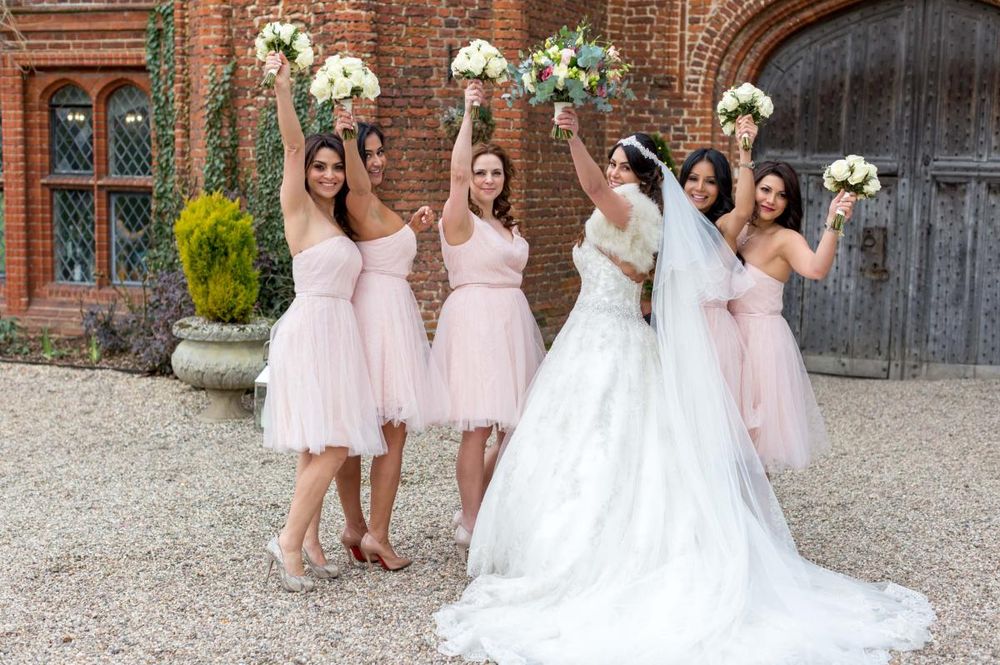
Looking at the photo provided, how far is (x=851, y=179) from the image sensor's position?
15.2ft

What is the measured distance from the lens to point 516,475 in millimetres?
4453

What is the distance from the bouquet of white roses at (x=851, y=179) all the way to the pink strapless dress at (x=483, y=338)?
4.67ft

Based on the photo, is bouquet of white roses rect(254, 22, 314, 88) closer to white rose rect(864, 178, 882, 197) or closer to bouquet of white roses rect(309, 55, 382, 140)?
bouquet of white roses rect(309, 55, 382, 140)

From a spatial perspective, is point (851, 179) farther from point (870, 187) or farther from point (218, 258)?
point (218, 258)

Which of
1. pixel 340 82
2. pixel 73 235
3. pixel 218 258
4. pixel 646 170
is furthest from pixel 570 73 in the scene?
pixel 73 235

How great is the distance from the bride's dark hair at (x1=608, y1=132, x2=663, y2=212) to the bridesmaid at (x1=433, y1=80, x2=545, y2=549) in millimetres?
724

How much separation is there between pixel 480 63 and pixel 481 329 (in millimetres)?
1194

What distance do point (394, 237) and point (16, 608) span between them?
2156mm

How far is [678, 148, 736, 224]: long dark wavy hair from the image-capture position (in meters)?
4.89

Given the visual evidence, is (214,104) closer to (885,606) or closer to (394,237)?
(394,237)

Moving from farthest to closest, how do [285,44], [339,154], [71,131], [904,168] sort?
1. [71,131]
2. [904,168]
3. [339,154]
4. [285,44]

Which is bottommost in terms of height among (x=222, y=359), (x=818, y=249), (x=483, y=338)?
(x=222, y=359)

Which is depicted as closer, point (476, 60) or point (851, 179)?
point (476, 60)

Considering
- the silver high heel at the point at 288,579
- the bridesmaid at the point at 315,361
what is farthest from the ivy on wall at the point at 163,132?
the silver high heel at the point at 288,579
